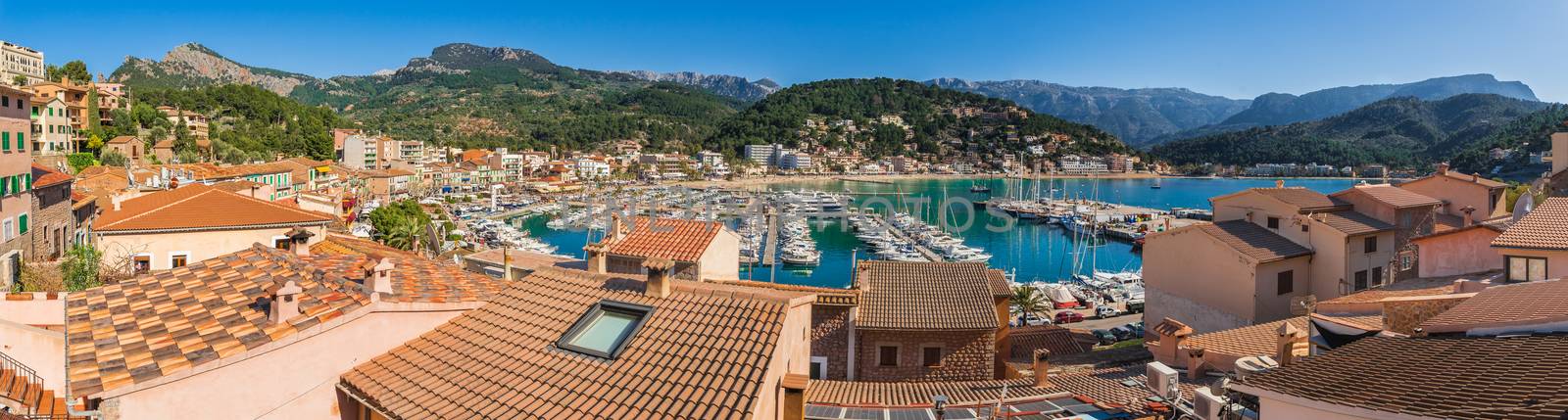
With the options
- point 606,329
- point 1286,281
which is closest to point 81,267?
point 606,329

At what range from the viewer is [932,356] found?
33.6 feet

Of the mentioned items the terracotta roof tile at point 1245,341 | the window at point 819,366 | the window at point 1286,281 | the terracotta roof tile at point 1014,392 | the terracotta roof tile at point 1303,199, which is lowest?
the window at point 819,366

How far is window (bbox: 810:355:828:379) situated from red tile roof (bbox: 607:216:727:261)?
2.04 metres

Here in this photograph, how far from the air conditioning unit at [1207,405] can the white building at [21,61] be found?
204 ft

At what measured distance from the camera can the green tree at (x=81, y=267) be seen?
1027 centimetres

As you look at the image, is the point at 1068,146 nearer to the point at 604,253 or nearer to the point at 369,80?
the point at 604,253

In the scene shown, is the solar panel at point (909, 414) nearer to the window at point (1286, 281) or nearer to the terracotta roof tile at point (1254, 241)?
the terracotta roof tile at point (1254, 241)

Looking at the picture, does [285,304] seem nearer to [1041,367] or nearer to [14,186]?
[1041,367]

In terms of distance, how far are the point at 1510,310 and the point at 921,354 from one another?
6.30m

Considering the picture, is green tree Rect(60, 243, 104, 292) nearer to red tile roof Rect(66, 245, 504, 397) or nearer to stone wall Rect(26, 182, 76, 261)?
stone wall Rect(26, 182, 76, 261)

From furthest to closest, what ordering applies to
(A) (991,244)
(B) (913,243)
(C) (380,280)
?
(A) (991,244)
(B) (913,243)
(C) (380,280)

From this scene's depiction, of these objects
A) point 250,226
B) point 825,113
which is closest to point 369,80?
point 825,113

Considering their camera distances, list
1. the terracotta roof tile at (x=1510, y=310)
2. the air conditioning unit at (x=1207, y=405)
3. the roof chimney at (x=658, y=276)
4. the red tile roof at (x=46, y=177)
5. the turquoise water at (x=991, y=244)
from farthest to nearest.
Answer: the turquoise water at (x=991, y=244) < the red tile roof at (x=46, y=177) < the roof chimney at (x=658, y=276) < the air conditioning unit at (x=1207, y=405) < the terracotta roof tile at (x=1510, y=310)

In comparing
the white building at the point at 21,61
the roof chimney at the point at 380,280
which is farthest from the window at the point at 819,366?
the white building at the point at 21,61
